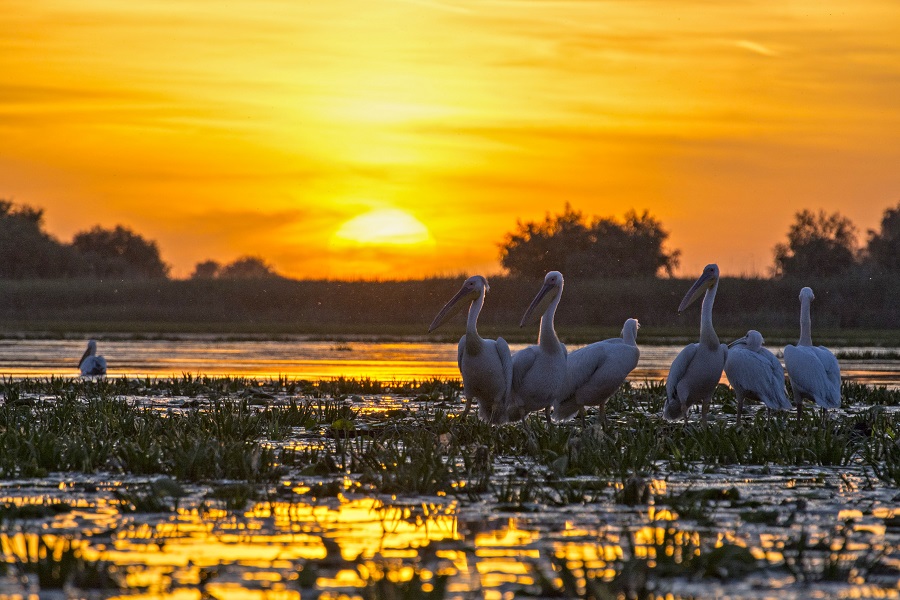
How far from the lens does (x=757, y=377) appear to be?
11.4m

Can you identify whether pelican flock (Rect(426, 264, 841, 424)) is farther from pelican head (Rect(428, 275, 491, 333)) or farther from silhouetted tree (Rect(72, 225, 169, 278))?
silhouetted tree (Rect(72, 225, 169, 278))

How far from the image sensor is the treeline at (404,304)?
48.0 metres

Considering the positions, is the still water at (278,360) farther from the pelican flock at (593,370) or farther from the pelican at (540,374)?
the pelican at (540,374)

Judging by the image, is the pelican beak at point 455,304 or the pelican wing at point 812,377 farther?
the pelican wing at point 812,377

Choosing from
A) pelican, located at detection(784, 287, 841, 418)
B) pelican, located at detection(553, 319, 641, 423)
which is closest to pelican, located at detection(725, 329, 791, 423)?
pelican, located at detection(784, 287, 841, 418)

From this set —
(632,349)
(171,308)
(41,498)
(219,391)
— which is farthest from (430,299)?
(41,498)

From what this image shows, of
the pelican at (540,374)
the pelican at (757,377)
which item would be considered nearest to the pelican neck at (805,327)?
the pelican at (757,377)

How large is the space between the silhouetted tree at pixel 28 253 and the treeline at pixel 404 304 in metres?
26.4

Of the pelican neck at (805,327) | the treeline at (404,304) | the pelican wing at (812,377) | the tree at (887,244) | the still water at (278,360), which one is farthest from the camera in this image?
the tree at (887,244)

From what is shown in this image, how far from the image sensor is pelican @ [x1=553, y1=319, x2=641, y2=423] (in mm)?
10469

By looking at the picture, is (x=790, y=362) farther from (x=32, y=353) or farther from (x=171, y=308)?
(x=171, y=308)

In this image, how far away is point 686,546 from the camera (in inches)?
195

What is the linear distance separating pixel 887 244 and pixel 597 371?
6424cm

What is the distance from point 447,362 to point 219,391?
12.5 m
